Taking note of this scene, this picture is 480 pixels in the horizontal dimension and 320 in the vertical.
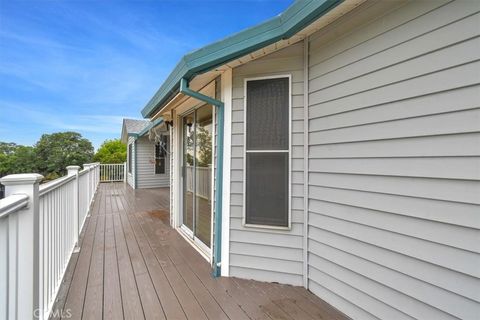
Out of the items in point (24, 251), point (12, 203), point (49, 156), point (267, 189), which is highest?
point (49, 156)

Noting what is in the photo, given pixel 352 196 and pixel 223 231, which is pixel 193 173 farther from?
pixel 352 196

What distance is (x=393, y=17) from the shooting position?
1702mm

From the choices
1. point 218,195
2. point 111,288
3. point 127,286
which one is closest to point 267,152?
point 218,195

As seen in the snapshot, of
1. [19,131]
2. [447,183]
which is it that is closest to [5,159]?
[19,131]

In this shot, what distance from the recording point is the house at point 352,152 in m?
1.39

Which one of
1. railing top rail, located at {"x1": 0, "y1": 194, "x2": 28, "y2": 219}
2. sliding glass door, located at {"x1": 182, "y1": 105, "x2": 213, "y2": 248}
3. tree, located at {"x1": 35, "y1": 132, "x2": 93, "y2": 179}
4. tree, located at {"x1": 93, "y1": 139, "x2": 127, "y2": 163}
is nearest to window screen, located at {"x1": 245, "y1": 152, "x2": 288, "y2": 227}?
sliding glass door, located at {"x1": 182, "y1": 105, "x2": 213, "y2": 248}

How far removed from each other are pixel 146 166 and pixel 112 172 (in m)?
3.87

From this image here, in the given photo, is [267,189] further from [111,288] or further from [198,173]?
[111,288]

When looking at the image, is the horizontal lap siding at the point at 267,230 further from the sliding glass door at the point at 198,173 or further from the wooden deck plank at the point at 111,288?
the wooden deck plank at the point at 111,288

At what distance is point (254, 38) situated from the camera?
2.22 metres

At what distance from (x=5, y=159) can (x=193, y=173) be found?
27.8 meters

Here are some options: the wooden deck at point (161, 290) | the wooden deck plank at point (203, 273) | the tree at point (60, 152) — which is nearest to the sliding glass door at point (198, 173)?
the wooden deck plank at point (203, 273)

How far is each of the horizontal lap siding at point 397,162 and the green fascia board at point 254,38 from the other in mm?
387

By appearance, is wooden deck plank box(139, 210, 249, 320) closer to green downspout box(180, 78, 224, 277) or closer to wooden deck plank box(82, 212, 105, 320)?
green downspout box(180, 78, 224, 277)
